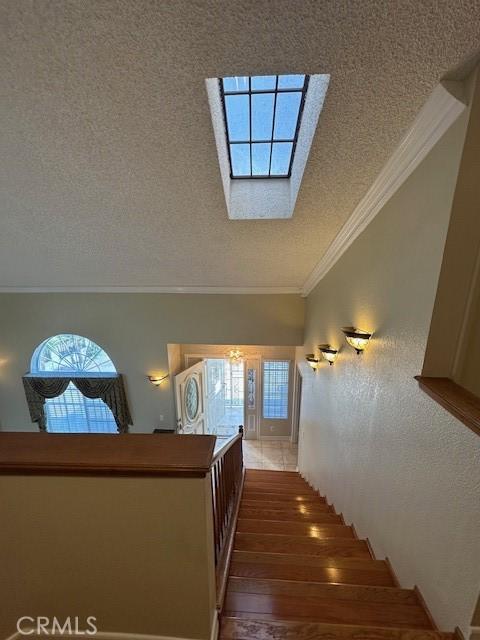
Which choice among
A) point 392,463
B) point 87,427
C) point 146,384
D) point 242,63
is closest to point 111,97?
point 242,63

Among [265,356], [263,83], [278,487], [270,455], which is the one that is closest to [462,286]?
[263,83]

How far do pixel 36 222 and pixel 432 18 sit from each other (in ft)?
9.94

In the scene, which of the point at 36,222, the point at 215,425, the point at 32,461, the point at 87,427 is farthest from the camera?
the point at 215,425

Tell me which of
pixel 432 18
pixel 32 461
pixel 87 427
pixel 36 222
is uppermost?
pixel 432 18

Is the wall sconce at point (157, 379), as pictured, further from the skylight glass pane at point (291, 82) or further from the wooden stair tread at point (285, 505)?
the skylight glass pane at point (291, 82)

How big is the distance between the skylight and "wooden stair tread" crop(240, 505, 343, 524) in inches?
119

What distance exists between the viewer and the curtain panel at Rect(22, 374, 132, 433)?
5109 mm

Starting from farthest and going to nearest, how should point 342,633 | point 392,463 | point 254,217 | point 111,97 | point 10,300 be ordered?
point 10,300
point 254,217
point 392,463
point 111,97
point 342,633

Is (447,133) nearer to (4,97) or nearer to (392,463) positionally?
(392,463)

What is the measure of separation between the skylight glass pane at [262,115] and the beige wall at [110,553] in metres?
2.23

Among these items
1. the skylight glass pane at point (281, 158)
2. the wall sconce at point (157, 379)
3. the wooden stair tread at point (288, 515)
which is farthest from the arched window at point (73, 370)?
the skylight glass pane at point (281, 158)

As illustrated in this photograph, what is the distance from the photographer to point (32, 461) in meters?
0.85

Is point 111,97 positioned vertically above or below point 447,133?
above

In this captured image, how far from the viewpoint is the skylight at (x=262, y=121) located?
1659mm
